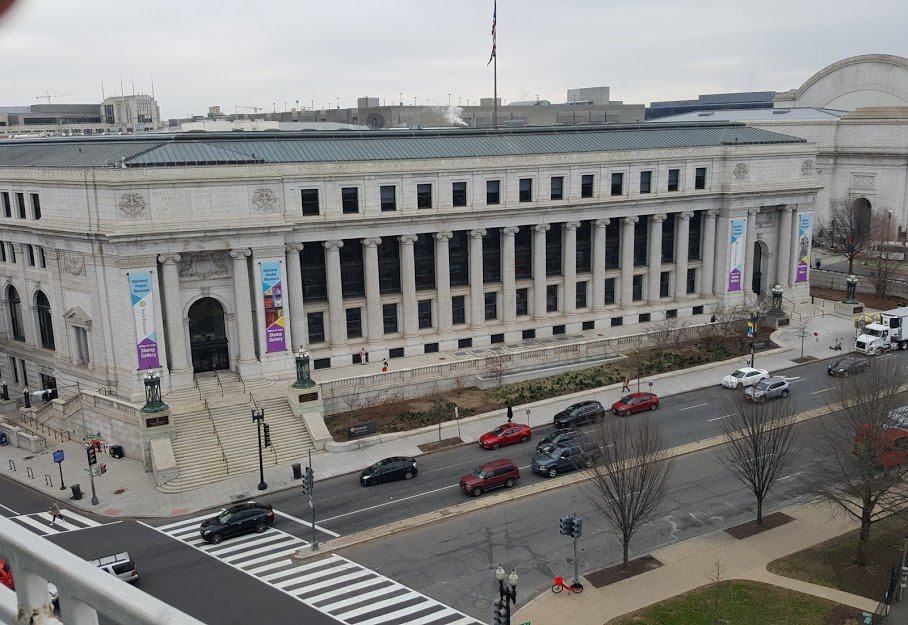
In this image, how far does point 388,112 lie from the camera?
134 m

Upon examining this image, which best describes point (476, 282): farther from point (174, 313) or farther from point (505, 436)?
point (174, 313)

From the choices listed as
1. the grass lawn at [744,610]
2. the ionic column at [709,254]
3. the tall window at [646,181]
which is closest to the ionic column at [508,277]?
the tall window at [646,181]

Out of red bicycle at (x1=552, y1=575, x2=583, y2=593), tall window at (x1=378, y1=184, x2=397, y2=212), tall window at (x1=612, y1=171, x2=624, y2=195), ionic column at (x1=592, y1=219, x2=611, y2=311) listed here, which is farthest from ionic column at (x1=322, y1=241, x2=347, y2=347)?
red bicycle at (x1=552, y1=575, x2=583, y2=593)

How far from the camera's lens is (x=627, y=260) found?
78.4m

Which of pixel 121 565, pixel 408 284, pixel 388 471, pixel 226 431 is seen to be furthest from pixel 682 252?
pixel 121 565

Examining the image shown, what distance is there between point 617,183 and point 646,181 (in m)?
3.25

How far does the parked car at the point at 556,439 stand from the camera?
5025 centimetres

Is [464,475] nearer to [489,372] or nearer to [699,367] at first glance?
[489,372]

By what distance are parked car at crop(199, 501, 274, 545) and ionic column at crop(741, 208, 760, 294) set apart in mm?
57881

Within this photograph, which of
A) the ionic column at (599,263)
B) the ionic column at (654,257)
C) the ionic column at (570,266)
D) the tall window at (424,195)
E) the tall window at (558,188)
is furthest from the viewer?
the ionic column at (654,257)

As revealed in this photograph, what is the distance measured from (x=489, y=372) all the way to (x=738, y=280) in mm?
32664

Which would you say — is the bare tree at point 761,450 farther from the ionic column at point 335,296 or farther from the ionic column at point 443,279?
the ionic column at point 335,296

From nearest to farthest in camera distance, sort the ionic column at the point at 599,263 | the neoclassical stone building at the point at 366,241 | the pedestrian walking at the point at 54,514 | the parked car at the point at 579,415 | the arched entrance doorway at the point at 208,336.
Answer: the pedestrian walking at the point at 54,514 → the parked car at the point at 579,415 → the neoclassical stone building at the point at 366,241 → the arched entrance doorway at the point at 208,336 → the ionic column at the point at 599,263

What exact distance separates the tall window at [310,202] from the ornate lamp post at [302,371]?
13.4 m
